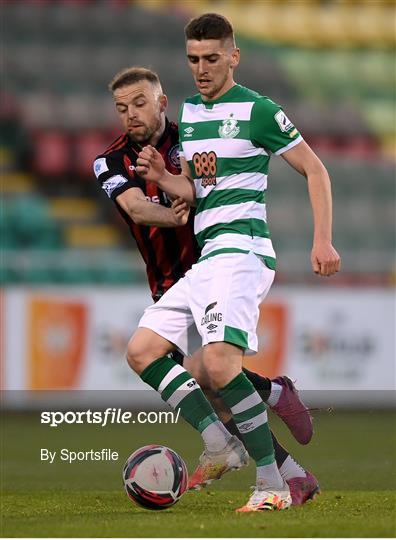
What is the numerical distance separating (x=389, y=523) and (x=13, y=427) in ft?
22.1

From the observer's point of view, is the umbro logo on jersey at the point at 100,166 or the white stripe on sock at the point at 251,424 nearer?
the white stripe on sock at the point at 251,424

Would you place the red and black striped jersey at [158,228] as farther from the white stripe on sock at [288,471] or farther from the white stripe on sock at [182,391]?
the white stripe on sock at [288,471]

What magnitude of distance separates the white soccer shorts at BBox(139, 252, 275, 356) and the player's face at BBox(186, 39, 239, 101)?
A: 760mm

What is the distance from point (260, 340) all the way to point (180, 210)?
293 inches

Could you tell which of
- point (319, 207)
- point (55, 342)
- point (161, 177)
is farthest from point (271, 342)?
point (319, 207)

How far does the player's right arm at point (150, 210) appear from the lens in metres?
6.03

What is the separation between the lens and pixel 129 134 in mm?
6555

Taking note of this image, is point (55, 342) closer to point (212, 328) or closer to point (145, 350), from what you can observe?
point (145, 350)

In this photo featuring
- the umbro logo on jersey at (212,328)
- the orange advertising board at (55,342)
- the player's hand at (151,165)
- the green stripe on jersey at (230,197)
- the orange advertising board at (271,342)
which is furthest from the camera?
the orange advertising board at (271,342)

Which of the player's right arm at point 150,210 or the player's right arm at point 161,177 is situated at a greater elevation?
the player's right arm at point 161,177

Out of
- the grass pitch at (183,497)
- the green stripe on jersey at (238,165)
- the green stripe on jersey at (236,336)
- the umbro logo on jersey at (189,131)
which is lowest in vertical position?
the grass pitch at (183,497)

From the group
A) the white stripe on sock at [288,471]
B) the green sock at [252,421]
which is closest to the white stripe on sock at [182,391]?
the green sock at [252,421]

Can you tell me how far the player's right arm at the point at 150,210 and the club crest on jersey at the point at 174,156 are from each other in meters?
0.33

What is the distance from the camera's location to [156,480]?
19.3 feet
